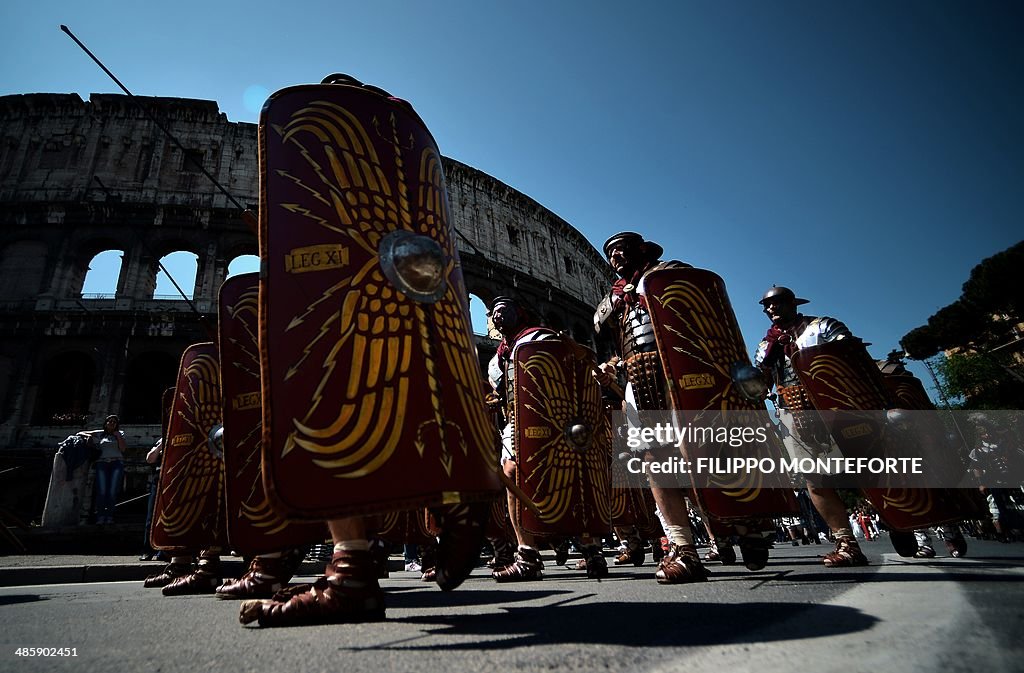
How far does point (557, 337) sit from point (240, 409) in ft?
7.68

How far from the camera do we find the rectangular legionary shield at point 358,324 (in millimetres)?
1262

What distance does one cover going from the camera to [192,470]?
3.30 m

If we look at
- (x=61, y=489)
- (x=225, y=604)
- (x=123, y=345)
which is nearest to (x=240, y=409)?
(x=225, y=604)

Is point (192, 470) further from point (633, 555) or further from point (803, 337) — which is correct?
point (803, 337)

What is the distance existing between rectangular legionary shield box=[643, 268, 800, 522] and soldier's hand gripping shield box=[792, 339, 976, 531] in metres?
0.97

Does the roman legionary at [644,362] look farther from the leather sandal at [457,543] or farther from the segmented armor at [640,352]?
the leather sandal at [457,543]

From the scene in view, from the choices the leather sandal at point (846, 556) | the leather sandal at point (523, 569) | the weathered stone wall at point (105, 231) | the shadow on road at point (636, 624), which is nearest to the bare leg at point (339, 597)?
the shadow on road at point (636, 624)

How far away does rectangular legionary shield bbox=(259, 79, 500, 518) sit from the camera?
4.14 feet

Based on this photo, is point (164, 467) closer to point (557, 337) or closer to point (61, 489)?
point (557, 337)

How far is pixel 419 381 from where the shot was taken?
4.66ft

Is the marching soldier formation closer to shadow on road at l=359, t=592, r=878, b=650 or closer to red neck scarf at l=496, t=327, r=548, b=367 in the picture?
shadow on road at l=359, t=592, r=878, b=650

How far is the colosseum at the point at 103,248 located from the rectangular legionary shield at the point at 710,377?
14179mm

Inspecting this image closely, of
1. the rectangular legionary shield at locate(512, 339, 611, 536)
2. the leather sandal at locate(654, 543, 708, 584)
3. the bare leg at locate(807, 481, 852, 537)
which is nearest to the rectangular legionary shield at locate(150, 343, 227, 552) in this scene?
the rectangular legionary shield at locate(512, 339, 611, 536)

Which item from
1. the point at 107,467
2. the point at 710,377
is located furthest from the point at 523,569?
the point at 107,467
